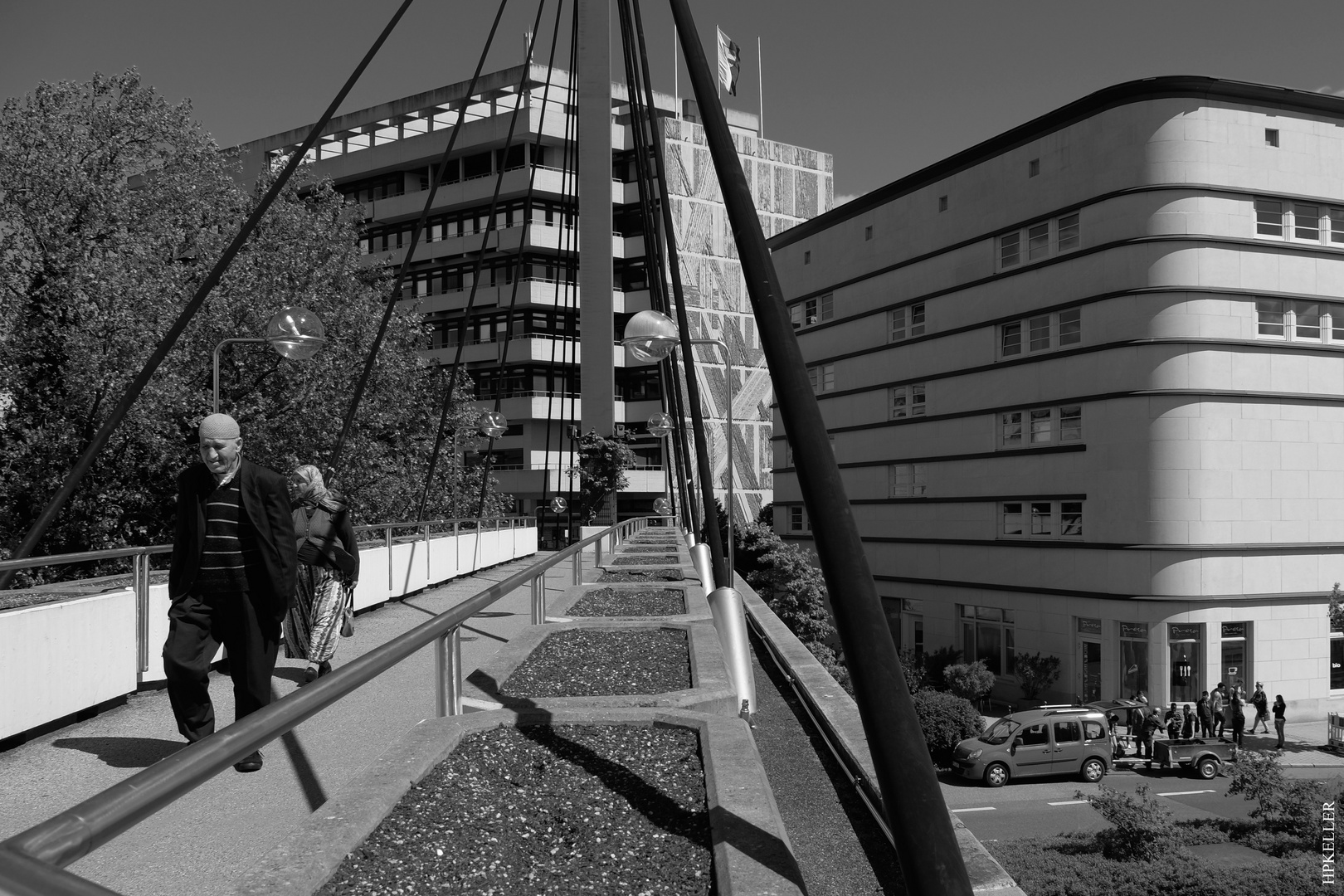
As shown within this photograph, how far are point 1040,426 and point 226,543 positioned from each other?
40.2 metres

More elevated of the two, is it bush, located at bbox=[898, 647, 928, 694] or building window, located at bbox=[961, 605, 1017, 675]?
building window, located at bbox=[961, 605, 1017, 675]

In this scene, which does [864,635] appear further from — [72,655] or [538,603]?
[538,603]

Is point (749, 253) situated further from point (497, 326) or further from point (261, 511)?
point (497, 326)

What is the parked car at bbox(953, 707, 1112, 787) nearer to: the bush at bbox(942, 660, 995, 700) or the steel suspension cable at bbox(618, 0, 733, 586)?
the bush at bbox(942, 660, 995, 700)

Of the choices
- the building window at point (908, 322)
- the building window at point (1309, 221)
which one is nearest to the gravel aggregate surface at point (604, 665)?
the building window at point (1309, 221)

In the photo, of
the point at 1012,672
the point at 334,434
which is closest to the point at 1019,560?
the point at 1012,672

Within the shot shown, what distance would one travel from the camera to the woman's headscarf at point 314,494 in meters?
8.62

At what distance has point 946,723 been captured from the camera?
1248 inches

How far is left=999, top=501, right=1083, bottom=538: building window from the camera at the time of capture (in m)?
40.0

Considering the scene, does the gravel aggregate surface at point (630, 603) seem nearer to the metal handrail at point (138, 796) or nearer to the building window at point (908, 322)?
the metal handrail at point (138, 796)

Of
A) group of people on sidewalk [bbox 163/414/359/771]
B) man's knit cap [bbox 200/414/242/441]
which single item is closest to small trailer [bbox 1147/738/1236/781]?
group of people on sidewalk [bbox 163/414/359/771]

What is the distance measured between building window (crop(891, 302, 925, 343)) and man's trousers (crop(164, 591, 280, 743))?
4511 centimetres

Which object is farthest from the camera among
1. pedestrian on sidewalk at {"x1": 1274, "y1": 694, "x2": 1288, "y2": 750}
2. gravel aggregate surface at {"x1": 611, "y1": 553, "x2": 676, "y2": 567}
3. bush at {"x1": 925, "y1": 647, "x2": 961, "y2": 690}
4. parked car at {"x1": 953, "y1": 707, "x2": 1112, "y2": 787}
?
bush at {"x1": 925, "y1": 647, "x2": 961, "y2": 690}

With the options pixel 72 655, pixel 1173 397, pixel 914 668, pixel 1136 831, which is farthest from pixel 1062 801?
pixel 72 655
